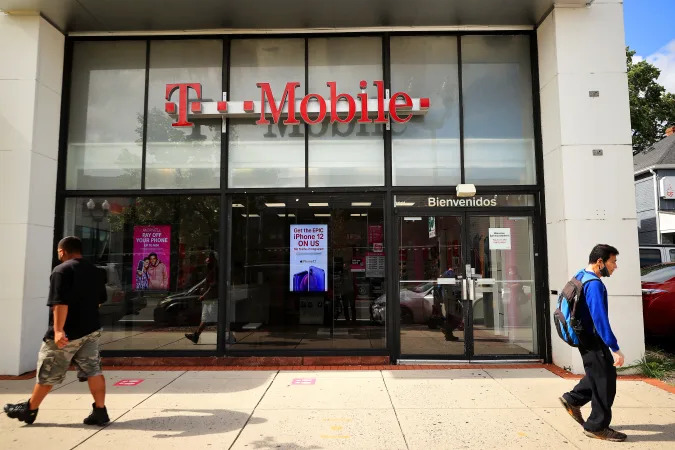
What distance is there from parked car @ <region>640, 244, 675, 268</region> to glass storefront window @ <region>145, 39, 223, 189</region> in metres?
10.9

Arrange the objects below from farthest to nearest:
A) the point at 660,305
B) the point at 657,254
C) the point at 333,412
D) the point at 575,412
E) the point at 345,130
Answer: the point at 657,254, the point at 660,305, the point at 345,130, the point at 333,412, the point at 575,412

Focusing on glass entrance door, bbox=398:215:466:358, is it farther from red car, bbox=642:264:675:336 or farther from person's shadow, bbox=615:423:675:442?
red car, bbox=642:264:675:336

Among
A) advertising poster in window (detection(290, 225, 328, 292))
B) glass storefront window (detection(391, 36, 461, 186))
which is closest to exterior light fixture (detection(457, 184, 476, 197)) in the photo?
glass storefront window (detection(391, 36, 461, 186))

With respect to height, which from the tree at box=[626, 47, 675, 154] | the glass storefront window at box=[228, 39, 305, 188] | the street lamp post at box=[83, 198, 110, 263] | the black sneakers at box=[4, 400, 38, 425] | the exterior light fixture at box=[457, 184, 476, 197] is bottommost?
the black sneakers at box=[4, 400, 38, 425]

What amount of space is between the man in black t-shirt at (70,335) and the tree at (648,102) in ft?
91.2

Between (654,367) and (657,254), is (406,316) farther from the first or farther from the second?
(657,254)

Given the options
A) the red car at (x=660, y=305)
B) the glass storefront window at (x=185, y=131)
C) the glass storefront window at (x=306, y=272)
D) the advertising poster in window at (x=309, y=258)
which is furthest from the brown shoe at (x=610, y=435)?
the glass storefront window at (x=185, y=131)

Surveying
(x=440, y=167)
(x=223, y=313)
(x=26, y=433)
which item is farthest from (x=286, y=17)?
(x=26, y=433)

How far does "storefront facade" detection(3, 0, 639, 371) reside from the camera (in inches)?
297

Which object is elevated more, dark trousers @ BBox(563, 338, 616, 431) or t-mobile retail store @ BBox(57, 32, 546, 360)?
t-mobile retail store @ BBox(57, 32, 546, 360)

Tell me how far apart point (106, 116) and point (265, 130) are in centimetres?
271

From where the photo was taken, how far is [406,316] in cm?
745

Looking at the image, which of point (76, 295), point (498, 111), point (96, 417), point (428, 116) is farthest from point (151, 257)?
point (498, 111)

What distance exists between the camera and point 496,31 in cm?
796
